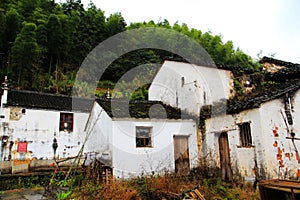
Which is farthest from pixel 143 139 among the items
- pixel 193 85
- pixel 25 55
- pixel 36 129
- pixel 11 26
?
pixel 11 26

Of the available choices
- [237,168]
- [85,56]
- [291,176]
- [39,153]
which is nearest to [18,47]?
[39,153]

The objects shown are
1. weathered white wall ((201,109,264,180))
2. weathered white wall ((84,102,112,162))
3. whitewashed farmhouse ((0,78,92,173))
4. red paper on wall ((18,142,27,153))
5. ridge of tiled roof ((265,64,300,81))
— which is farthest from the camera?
red paper on wall ((18,142,27,153))

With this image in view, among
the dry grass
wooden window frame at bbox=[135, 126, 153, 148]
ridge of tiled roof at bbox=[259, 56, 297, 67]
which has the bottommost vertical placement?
the dry grass

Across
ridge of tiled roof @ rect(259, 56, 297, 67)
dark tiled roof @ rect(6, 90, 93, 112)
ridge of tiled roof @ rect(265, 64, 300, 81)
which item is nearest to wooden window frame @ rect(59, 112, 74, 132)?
dark tiled roof @ rect(6, 90, 93, 112)

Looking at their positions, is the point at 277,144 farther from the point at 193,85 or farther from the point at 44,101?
the point at 44,101

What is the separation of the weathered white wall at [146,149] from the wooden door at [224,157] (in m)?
1.28

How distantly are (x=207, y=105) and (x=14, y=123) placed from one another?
445 inches

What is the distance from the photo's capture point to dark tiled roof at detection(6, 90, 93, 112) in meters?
14.0

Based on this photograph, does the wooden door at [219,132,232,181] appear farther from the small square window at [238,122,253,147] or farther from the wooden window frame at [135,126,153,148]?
the wooden window frame at [135,126,153,148]

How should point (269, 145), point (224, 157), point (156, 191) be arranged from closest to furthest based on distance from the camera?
1. point (156, 191)
2. point (269, 145)
3. point (224, 157)

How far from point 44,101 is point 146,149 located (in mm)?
9163

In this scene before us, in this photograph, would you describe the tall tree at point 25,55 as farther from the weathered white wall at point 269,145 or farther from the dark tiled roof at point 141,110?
the weathered white wall at point 269,145

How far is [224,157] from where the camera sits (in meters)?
10.3

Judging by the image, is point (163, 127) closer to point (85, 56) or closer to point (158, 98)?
point (158, 98)
